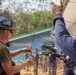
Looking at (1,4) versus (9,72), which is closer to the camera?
(9,72)

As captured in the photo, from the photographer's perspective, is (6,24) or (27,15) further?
(27,15)

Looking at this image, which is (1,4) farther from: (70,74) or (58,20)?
(58,20)

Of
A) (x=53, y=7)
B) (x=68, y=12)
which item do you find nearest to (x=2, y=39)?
(x=53, y=7)

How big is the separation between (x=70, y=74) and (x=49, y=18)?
2531 centimetres

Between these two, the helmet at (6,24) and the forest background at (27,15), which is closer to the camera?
the helmet at (6,24)

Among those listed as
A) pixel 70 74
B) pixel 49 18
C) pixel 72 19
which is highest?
pixel 72 19

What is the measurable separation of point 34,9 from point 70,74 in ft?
88.9

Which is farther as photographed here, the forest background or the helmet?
the forest background

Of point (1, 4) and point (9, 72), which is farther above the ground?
point (9, 72)

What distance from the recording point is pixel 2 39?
84.0 inches

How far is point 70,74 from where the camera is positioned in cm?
354

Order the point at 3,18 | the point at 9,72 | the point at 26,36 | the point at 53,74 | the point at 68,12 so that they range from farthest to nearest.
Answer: the point at 26,36 → the point at 53,74 → the point at 68,12 → the point at 3,18 → the point at 9,72

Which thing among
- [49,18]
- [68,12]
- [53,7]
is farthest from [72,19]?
[49,18]

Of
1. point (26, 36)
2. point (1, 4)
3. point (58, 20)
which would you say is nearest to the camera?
point (58, 20)
